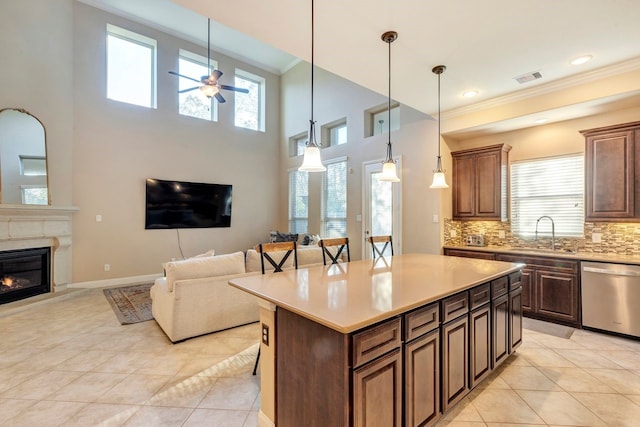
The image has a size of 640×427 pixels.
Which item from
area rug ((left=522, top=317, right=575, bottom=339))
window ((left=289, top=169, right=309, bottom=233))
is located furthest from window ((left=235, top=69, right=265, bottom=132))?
area rug ((left=522, top=317, right=575, bottom=339))

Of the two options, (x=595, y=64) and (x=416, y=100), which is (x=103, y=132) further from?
(x=595, y=64)

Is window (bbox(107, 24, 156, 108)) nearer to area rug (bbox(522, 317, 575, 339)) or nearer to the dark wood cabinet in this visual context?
the dark wood cabinet

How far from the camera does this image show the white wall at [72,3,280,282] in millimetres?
5359

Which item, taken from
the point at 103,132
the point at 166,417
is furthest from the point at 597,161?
the point at 103,132

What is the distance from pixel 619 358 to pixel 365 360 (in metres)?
3.07

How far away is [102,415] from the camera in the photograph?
2.01 meters

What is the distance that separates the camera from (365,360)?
1381 mm

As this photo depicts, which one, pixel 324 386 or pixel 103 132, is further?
pixel 103 132

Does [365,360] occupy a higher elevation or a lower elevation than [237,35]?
lower

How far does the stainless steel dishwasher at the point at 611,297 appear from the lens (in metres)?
3.12

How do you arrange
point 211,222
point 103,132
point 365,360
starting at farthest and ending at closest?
point 211,222 → point 103,132 → point 365,360

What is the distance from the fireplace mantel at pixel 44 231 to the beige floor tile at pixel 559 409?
254 inches

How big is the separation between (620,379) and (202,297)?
3.89 m

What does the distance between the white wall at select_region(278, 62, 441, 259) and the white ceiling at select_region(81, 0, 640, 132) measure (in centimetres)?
121
